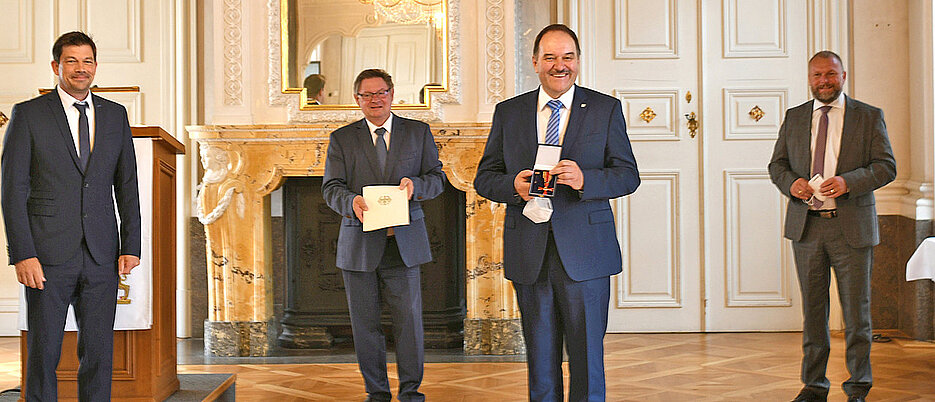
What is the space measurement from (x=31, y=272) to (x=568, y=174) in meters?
1.78

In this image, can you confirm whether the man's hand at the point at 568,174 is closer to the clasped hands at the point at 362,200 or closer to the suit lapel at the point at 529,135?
the suit lapel at the point at 529,135

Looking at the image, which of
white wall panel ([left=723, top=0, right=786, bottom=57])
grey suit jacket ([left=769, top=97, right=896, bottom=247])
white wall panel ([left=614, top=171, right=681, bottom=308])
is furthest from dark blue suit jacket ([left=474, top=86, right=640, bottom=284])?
white wall panel ([left=723, top=0, right=786, bottom=57])

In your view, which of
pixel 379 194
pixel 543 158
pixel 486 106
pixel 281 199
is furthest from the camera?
pixel 281 199

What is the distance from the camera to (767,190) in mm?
6277

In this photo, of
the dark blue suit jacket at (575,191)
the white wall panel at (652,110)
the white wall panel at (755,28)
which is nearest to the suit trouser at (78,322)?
the dark blue suit jacket at (575,191)

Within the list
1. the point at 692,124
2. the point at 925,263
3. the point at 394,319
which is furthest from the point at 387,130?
the point at 692,124

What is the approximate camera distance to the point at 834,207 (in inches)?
153

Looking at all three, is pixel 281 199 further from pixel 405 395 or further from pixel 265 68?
pixel 405 395

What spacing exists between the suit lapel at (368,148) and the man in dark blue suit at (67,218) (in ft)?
3.69

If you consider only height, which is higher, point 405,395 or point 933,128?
point 933,128

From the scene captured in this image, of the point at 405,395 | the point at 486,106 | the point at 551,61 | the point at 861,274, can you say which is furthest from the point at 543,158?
the point at 486,106

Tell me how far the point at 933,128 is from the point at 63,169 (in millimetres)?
5159

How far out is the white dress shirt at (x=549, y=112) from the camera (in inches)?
118

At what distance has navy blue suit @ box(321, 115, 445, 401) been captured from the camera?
3936 mm
